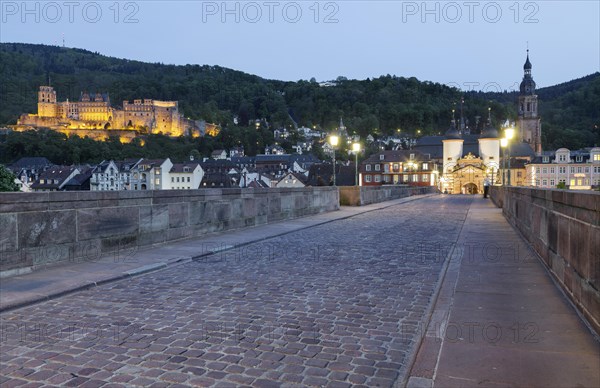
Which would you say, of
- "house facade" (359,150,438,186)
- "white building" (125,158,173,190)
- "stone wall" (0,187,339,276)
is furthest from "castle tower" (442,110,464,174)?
"stone wall" (0,187,339,276)

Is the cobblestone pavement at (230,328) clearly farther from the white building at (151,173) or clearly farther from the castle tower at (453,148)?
the white building at (151,173)

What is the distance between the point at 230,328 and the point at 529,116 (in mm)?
137742

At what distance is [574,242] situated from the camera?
Answer: 6.23 metres

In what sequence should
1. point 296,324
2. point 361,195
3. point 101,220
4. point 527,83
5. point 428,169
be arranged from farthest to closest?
point 527,83 < point 428,169 < point 361,195 < point 101,220 < point 296,324

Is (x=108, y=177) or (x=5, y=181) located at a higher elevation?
(x=108, y=177)

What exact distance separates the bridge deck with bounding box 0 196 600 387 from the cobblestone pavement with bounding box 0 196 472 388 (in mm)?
20

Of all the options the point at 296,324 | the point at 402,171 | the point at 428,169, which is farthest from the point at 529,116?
the point at 296,324

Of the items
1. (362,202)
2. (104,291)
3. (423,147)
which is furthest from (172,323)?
(423,147)

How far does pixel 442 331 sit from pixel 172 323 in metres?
2.97

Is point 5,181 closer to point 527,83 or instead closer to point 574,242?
point 574,242

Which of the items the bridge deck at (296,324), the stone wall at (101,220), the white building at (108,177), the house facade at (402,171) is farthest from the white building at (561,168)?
the bridge deck at (296,324)

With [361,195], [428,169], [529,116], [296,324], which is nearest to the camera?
[296,324]

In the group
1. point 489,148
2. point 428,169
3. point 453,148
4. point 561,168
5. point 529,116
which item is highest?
→ point 529,116

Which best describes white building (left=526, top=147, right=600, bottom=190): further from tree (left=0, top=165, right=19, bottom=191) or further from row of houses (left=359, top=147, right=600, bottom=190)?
tree (left=0, top=165, right=19, bottom=191)
